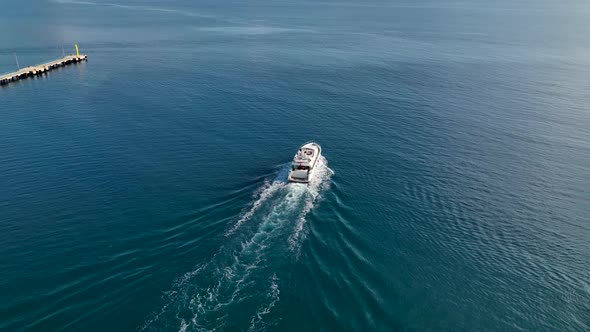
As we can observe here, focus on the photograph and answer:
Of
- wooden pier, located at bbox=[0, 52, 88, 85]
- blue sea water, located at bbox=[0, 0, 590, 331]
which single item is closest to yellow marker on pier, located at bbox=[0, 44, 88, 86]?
wooden pier, located at bbox=[0, 52, 88, 85]

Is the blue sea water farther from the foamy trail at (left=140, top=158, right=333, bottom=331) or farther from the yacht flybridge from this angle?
the yacht flybridge

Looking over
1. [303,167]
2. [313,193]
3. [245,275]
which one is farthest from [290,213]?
[245,275]

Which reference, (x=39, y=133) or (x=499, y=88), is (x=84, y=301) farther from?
(x=499, y=88)

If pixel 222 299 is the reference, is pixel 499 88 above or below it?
above

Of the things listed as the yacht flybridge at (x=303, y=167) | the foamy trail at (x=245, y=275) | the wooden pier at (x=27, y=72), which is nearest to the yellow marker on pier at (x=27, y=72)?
the wooden pier at (x=27, y=72)

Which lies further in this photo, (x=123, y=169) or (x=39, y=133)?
(x=39, y=133)

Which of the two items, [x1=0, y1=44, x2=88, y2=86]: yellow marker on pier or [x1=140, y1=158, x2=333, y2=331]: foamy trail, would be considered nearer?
[x1=140, y1=158, x2=333, y2=331]: foamy trail

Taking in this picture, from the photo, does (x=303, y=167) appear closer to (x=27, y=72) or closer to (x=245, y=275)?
(x=245, y=275)

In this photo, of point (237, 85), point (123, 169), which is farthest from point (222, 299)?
point (237, 85)
